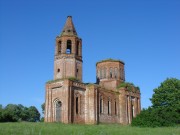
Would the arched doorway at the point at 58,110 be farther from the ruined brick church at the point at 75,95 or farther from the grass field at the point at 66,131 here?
the grass field at the point at 66,131

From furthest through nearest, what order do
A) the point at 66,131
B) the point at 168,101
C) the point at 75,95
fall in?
1. the point at 168,101
2. the point at 75,95
3. the point at 66,131

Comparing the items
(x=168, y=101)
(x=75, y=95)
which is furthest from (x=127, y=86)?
(x=75, y=95)

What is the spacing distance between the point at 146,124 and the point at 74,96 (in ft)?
27.9

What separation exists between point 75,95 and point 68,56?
15.2 feet

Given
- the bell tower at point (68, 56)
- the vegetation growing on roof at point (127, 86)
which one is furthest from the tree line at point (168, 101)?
the bell tower at point (68, 56)

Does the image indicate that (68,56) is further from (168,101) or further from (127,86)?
(168,101)

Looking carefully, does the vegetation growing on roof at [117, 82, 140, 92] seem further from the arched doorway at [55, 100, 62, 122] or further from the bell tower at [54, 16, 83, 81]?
the arched doorway at [55, 100, 62, 122]

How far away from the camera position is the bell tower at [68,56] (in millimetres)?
33406

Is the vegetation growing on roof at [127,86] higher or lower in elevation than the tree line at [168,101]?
higher

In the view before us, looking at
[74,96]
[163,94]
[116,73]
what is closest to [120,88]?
[116,73]

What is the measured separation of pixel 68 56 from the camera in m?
33.7

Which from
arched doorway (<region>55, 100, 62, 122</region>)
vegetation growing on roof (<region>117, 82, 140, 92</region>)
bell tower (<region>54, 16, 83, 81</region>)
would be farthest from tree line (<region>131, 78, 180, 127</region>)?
bell tower (<region>54, 16, 83, 81</region>)

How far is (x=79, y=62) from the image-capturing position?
113ft

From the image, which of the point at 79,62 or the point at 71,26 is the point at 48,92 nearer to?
the point at 79,62
